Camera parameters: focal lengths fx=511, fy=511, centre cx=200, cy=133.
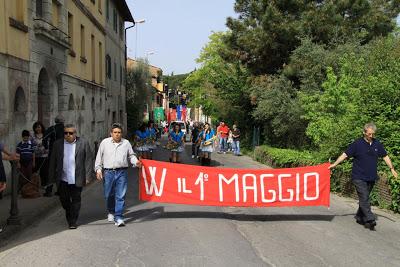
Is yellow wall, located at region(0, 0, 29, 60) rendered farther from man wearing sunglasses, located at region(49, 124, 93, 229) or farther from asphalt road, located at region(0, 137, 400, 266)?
man wearing sunglasses, located at region(49, 124, 93, 229)

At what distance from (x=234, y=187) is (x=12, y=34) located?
7684 mm

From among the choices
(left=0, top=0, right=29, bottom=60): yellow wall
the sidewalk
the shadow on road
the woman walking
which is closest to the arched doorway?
(left=0, top=0, right=29, bottom=60): yellow wall

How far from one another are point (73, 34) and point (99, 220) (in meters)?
14.2

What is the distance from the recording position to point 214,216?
9.15 meters

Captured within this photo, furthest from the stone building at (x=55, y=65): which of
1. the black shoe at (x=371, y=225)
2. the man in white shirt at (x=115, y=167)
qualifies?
the black shoe at (x=371, y=225)

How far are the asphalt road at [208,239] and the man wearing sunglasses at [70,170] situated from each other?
0.39 m

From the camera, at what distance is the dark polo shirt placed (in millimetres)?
8570

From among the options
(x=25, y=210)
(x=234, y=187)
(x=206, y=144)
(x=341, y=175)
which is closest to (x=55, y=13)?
(x=206, y=144)

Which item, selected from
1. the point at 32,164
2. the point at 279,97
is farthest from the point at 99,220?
the point at 279,97

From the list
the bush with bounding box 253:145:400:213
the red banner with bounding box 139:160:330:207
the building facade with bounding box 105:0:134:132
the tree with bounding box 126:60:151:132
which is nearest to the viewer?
→ the red banner with bounding box 139:160:330:207

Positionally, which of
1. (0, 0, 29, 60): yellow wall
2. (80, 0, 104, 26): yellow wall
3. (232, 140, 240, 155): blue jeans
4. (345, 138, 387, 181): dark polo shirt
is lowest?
(232, 140, 240, 155): blue jeans

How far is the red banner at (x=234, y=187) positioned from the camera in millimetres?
8836

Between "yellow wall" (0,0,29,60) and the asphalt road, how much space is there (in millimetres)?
5073

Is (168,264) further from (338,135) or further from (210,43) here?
(210,43)
